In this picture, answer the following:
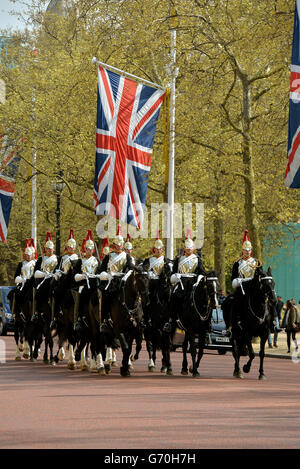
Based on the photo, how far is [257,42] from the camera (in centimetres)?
3053

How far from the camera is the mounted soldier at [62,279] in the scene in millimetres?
23562

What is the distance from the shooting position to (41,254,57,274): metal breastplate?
81.3 feet

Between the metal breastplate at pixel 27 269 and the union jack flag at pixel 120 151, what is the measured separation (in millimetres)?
3114

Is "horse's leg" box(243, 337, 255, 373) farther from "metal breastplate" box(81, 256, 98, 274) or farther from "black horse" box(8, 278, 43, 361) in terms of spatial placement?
"black horse" box(8, 278, 43, 361)

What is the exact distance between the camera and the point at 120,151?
2884cm

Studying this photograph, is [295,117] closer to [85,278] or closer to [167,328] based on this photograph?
[167,328]

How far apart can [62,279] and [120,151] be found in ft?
20.1

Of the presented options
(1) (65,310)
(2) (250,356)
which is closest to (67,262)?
(1) (65,310)

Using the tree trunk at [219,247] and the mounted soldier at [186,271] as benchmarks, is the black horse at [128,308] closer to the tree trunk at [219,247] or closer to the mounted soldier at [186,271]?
the mounted soldier at [186,271]

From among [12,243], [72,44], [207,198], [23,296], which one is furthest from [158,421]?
[12,243]

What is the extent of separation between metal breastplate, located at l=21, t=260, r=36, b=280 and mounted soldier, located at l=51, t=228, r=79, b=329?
1.98 meters

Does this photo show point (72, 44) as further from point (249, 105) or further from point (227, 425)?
point (227, 425)

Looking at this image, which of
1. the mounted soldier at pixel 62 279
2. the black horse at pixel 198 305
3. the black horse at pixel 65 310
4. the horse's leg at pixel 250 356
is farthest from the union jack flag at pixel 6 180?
the horse's leg at pixel 250 356
